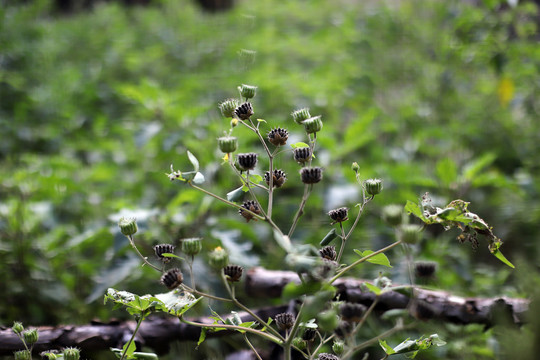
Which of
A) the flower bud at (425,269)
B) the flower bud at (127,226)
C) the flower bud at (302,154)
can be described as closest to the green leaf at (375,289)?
the flower bud at (425,269)

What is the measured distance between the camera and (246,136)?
4.91 feet

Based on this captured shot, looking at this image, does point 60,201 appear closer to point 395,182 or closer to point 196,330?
point 196,330

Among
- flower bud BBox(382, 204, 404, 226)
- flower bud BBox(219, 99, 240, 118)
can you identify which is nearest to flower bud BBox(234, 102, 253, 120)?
flower bud BBox(219, 99, 240, 118)

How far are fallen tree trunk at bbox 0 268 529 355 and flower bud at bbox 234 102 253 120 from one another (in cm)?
34

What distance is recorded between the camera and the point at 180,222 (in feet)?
4.25

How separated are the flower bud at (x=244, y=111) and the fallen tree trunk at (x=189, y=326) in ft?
1.13

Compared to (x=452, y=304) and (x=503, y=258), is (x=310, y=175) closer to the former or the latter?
(x=503, y=258)

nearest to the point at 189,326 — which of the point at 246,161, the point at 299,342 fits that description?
the point at 299,342

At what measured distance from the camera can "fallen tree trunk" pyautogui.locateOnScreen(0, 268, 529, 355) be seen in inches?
31.3

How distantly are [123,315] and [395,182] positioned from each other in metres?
0.93

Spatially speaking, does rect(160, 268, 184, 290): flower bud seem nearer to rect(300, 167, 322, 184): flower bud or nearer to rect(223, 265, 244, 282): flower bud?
rect(223, 265, 244, 282): flower bud

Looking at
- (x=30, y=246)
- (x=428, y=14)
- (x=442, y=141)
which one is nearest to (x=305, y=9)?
(x=428, y=14)

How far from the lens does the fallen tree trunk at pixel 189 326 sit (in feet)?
2.61

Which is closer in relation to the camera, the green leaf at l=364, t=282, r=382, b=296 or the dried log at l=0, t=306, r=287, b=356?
the green leaf at l=364, t=282, r=382, b=296
